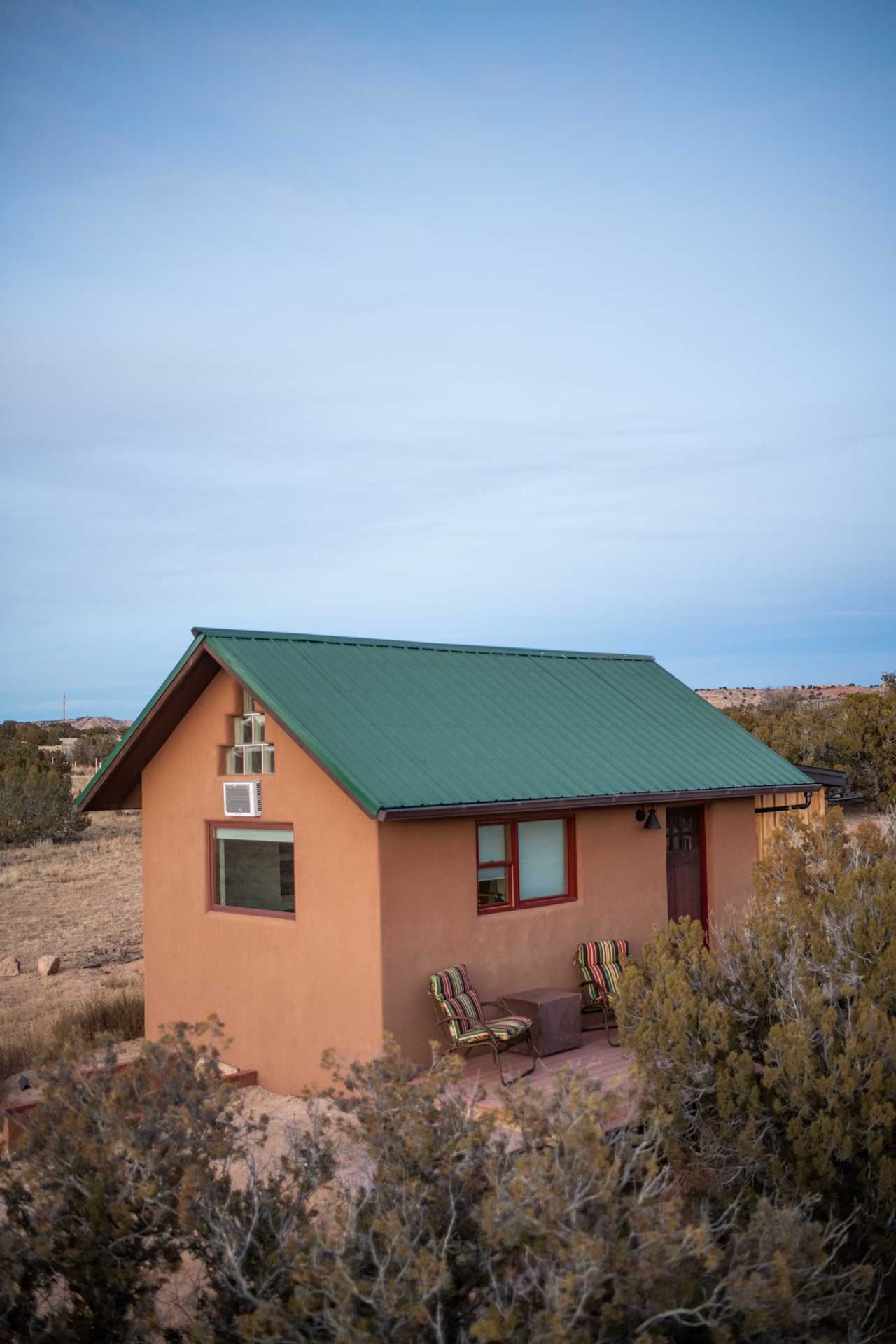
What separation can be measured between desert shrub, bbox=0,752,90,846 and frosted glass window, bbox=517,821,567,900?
22.5m

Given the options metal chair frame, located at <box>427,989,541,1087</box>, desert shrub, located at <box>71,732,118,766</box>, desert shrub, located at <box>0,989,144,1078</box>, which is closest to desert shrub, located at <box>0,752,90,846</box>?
desert shrub, located at <box>71,732,118,766</box>

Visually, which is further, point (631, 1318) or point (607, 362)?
point (607, 362)

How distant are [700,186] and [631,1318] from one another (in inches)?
762

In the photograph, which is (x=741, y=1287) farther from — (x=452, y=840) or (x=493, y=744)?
(x=493, y=744)

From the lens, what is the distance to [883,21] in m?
16.7

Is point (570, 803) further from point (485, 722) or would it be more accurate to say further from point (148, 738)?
point (148, 738)

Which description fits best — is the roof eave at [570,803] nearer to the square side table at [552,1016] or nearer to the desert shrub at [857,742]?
the square side table at [552,1016]

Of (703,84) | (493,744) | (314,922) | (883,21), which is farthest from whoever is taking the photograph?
(703,84)

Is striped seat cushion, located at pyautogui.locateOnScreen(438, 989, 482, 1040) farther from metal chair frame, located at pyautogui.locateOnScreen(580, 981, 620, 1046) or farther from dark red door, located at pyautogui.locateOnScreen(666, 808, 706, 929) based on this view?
dark red door, located at pyautogui.locateOnScreen(666, 808, 706, 929)

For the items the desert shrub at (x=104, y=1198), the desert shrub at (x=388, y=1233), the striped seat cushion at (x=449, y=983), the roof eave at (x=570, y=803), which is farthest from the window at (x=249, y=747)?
the desert shrub at (x=104, y=1198)

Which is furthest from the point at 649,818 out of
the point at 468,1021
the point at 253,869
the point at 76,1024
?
the point at 76,1024

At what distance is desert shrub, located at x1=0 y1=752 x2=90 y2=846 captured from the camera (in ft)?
98.6

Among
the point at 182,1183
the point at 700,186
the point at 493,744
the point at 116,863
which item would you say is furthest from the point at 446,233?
the point at 182,1183

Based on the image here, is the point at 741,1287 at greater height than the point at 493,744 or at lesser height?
lesser
